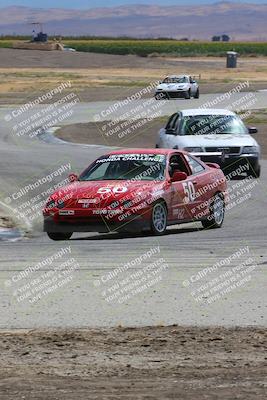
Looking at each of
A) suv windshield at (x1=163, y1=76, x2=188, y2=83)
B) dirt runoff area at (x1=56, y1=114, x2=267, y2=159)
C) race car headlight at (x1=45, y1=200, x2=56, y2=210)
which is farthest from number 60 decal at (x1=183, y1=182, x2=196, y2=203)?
suv windshield at (x1=163, y1=76, x2=188, y2=83)

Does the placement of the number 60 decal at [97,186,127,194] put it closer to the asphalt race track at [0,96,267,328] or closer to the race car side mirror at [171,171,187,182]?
the asphalt race track at [0,96,267,328]

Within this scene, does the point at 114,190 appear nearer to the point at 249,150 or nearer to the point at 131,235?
the point at 131,235

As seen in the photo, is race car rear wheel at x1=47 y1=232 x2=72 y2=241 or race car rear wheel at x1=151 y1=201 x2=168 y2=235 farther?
race car rear wheel at x1=47 y1=232 x2=72 y2=241

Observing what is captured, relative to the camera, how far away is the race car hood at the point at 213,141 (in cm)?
2383

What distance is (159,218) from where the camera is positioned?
1581cm

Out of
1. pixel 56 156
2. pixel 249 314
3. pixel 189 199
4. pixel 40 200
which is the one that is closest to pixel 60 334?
pixel 249 314

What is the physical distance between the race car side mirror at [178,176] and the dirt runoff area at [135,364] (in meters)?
7.56

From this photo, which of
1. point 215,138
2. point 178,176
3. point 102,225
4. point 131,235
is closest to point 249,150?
point 215,138

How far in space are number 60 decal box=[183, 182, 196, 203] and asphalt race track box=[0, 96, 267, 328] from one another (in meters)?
0.48

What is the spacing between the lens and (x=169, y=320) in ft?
30.7

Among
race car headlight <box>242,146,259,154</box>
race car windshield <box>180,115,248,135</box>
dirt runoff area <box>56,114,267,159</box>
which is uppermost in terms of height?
race car windshield <box>180,115,248,135</box>

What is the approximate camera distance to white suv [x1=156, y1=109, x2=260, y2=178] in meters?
23.8

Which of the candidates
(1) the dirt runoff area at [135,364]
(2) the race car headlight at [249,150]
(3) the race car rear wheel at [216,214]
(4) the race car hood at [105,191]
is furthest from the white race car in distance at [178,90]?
(1) the dirt runoff area at [135,364]

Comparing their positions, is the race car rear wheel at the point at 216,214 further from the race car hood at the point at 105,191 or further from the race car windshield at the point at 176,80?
the race car windshield at the point at 176,80
